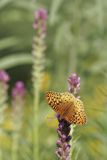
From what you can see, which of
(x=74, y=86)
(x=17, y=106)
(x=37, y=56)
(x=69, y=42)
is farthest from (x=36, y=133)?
(x=69, y=42)

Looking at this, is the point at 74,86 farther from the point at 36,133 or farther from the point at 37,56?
the point at 37,56

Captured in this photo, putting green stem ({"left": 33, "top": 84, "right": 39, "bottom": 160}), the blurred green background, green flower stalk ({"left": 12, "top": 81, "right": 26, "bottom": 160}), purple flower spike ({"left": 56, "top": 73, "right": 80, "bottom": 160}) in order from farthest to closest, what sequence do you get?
the blurred green background, green flower stalk ({"left": 12, "top": 81, "right": 26, "bottom": 160}), green stem ({"left": 33, "top": 84, "right": 39, "bottom": 160}), purple flower spike ({"left": 56, "top": 73, "right": 80, "bottom": 160})

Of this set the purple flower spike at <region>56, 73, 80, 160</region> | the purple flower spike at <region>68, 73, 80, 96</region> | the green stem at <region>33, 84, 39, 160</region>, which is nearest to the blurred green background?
the green stem at <region>33, 84, 39, 160</region>

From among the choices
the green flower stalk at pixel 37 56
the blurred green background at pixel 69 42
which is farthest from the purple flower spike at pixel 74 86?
the blurred green background at pixel 69 42

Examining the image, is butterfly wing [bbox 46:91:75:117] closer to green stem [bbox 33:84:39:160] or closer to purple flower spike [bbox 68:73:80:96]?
purple flower spike [bbox 68:73:80:96]

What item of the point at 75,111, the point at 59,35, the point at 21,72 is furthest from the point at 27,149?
the point at 21,72

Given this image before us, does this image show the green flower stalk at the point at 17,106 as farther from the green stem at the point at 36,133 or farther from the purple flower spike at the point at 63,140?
the purple flower spike at the point at 63,140

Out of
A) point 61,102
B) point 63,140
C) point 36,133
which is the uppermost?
point 36,133

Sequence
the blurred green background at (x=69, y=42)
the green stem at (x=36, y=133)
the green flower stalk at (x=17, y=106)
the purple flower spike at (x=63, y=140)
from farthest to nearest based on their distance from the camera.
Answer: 1. the blurred green background at (x=69, y=42)
2. the green flower stalk at (x=17, y=106)
3. the green stem at (x=36, y=133)
4. the purple flower spike at (x=63, y=140)

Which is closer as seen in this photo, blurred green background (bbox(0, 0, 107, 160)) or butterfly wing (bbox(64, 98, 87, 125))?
butterfly wing (bbox(64, 98, 87, 125))
